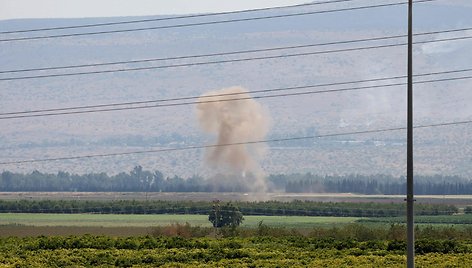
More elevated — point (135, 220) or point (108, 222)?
point (135, 220)

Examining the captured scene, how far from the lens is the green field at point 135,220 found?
113438mm

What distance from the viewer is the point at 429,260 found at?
59719 mm

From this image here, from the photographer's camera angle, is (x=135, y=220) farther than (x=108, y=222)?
Yes

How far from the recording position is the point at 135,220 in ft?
399

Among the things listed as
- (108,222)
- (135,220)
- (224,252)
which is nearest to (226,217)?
(108,222)

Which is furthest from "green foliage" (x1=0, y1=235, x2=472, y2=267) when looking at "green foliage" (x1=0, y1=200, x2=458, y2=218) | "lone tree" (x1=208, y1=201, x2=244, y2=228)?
"green foliage" (x1=0, y1=200, x2=458, y2=218)

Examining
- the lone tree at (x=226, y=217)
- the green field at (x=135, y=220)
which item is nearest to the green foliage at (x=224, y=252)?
the lone tree at (x=226, y=217)

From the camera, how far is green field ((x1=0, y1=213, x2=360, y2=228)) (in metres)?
113

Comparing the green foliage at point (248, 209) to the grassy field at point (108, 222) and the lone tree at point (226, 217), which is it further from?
the lone tree at point (226, 217)

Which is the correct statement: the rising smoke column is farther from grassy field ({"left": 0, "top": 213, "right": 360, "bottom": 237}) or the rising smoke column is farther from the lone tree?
the lone tree

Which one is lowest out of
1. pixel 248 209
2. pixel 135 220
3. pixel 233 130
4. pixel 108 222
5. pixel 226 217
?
pixel 108 222

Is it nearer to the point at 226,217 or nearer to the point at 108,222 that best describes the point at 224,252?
the point at 226,217

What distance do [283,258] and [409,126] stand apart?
24.1 metres

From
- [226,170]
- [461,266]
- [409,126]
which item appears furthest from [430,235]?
[226,170]
